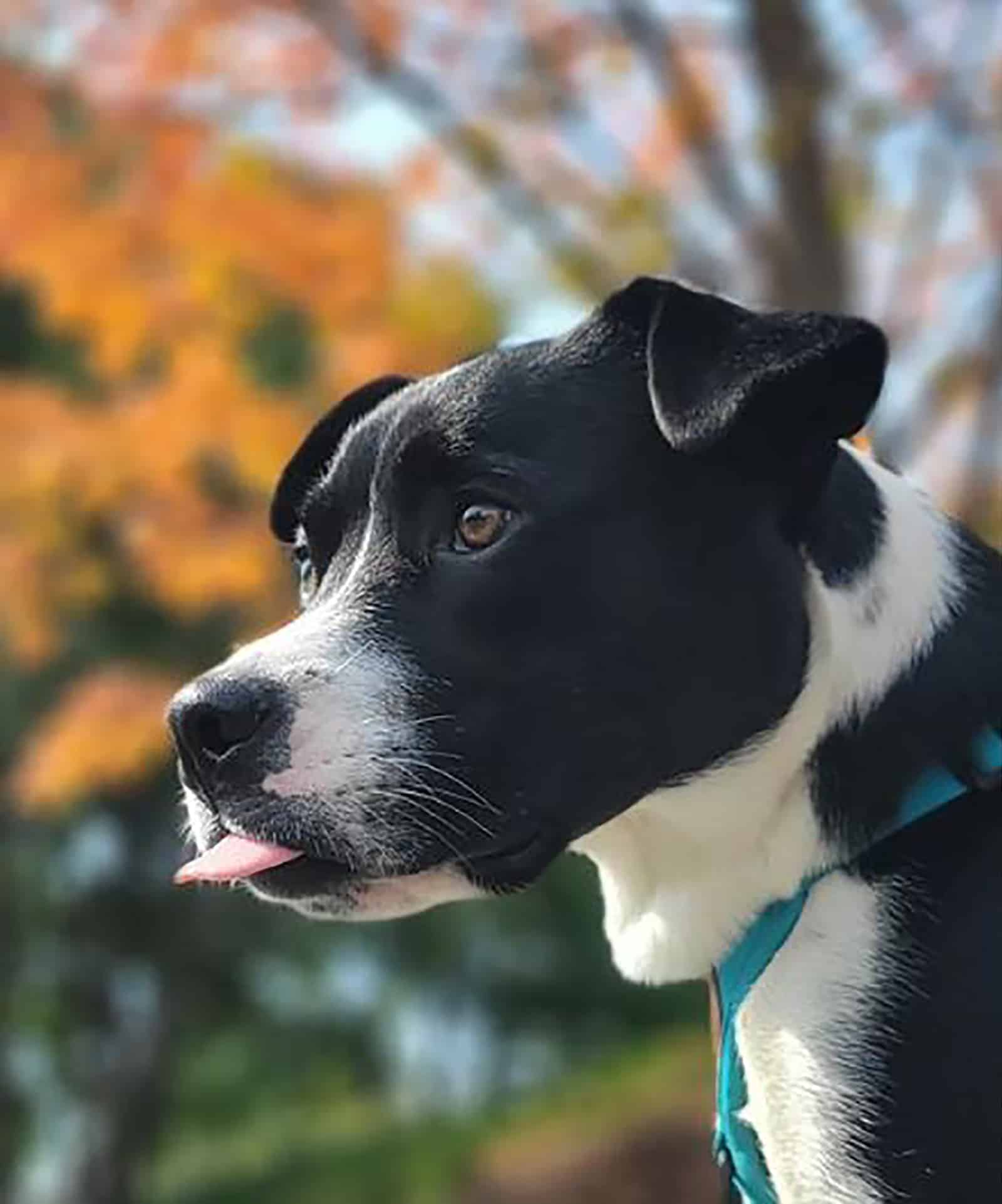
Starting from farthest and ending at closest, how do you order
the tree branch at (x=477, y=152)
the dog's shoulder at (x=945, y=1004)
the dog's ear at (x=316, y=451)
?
the tree branch at (x=477, y=152), the dog's ear at (x=316, y=451), the dog's shoulder at (x=945, y=1004)

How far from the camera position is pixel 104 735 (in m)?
6.22

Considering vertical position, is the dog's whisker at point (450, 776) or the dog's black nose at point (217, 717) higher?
the dog's black nose at point (217, 717)

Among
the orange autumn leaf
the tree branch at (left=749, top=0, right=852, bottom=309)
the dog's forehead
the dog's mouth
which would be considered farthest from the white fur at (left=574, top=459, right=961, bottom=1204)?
the orange autumn leaf

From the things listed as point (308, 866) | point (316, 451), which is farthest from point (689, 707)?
point (316, 451)

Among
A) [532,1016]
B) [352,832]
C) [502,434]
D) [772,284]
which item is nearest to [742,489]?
[502,434]

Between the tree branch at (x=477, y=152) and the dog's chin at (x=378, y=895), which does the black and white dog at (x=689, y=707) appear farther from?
the tree branch at (x=477, y=152)

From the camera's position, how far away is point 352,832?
155 cm

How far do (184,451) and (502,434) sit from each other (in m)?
4.10

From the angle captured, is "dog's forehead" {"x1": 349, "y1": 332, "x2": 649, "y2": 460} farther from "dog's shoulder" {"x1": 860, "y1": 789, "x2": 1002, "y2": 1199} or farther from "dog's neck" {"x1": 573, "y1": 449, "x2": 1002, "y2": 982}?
"dog's shoulder" {"x1": 860, "y1": 789, "x2": 1002, "y2": 1199}

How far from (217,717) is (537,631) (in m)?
0.26

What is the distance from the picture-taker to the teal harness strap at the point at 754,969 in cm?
159

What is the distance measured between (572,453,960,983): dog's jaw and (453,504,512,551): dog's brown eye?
0.81 ft

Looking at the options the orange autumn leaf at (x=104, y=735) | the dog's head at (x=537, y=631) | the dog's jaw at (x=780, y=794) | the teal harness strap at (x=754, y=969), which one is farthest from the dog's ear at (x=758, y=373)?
the orange autumn leaf at (x=104, y=735)

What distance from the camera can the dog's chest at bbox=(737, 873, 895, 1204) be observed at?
155 cm
